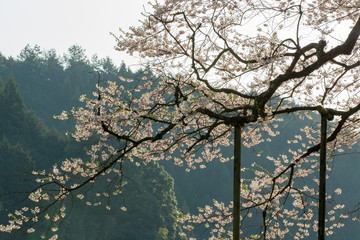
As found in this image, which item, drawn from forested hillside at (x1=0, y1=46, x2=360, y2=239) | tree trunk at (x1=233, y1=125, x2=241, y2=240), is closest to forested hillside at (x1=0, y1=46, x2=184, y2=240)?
forested hillside at (x1=0, y1=46, x2=360, y2=239)

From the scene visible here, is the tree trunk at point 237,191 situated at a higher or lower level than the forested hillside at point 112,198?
lower

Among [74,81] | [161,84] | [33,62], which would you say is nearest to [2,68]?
[33,62]

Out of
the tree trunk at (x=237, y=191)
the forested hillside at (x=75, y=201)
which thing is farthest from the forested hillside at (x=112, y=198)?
the tree trunk at (x=237, y=191)

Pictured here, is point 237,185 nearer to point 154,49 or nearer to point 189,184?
point 154,49

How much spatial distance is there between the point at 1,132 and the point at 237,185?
117ft

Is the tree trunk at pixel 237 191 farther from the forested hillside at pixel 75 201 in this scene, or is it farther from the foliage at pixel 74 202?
the foliage at pixel 74 202

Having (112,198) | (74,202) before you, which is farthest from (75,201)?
(112,198)

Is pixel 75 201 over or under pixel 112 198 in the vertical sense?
under

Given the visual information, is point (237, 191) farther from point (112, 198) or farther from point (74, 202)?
point (112, 198)

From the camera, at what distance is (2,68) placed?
6538cm

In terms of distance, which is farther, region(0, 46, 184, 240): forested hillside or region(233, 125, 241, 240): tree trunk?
region(0, 46, 184, 240): forested hillside

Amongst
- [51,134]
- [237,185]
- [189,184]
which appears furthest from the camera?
[189,184]

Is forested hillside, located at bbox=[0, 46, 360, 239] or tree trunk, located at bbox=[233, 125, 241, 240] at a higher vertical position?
forested hillside, located at bbox=[0, 46, 360, 239]

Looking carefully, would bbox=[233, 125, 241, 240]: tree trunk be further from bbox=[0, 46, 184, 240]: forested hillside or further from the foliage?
the foliage
